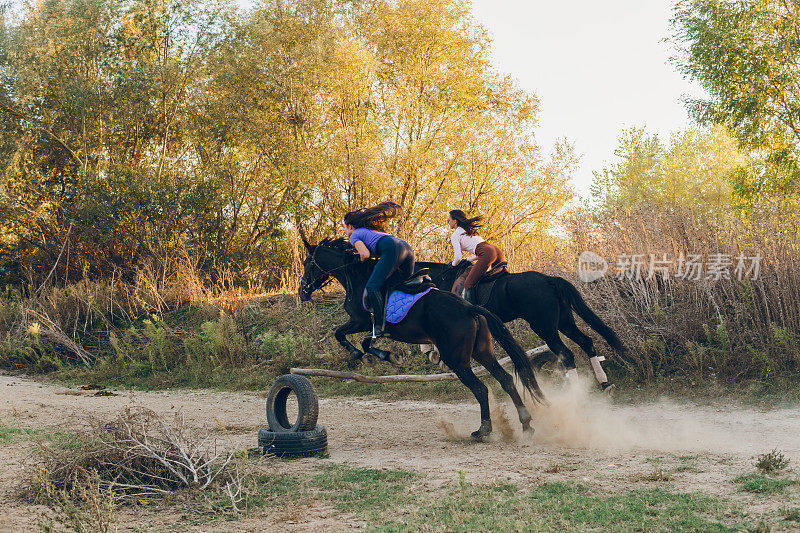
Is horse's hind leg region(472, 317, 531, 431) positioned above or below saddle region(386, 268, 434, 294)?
below

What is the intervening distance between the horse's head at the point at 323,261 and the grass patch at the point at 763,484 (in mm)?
5222

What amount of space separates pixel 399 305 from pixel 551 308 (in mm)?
2599

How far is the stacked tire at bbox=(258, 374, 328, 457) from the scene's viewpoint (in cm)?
752

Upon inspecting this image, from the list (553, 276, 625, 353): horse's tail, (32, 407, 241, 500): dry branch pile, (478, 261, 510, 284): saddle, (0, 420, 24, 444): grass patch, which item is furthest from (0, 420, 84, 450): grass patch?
(553, 276, 625, 353): horse's tail

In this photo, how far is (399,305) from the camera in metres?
8.14

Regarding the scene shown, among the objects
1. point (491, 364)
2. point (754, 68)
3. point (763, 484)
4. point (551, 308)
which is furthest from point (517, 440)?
point (754, 68)

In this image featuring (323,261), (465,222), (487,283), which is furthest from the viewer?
(465,222)

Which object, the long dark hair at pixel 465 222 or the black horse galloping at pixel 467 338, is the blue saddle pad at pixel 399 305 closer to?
the black horse galloping at pixel 467 338

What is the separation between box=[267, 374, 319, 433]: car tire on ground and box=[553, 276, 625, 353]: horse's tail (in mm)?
3918

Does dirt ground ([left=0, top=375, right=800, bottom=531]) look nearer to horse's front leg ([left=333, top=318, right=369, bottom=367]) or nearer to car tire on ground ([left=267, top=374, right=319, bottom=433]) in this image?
car tire on ground ([left=267, top=374, right=319, bottom=433])

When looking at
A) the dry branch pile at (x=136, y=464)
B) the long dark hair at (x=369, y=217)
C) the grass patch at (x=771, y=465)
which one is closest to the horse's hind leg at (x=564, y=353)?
the long dark hair at (x=369, y=217)

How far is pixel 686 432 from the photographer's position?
8.15 meters

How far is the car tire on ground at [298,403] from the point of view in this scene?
7699 millimetres

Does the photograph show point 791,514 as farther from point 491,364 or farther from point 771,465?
point 491,364
